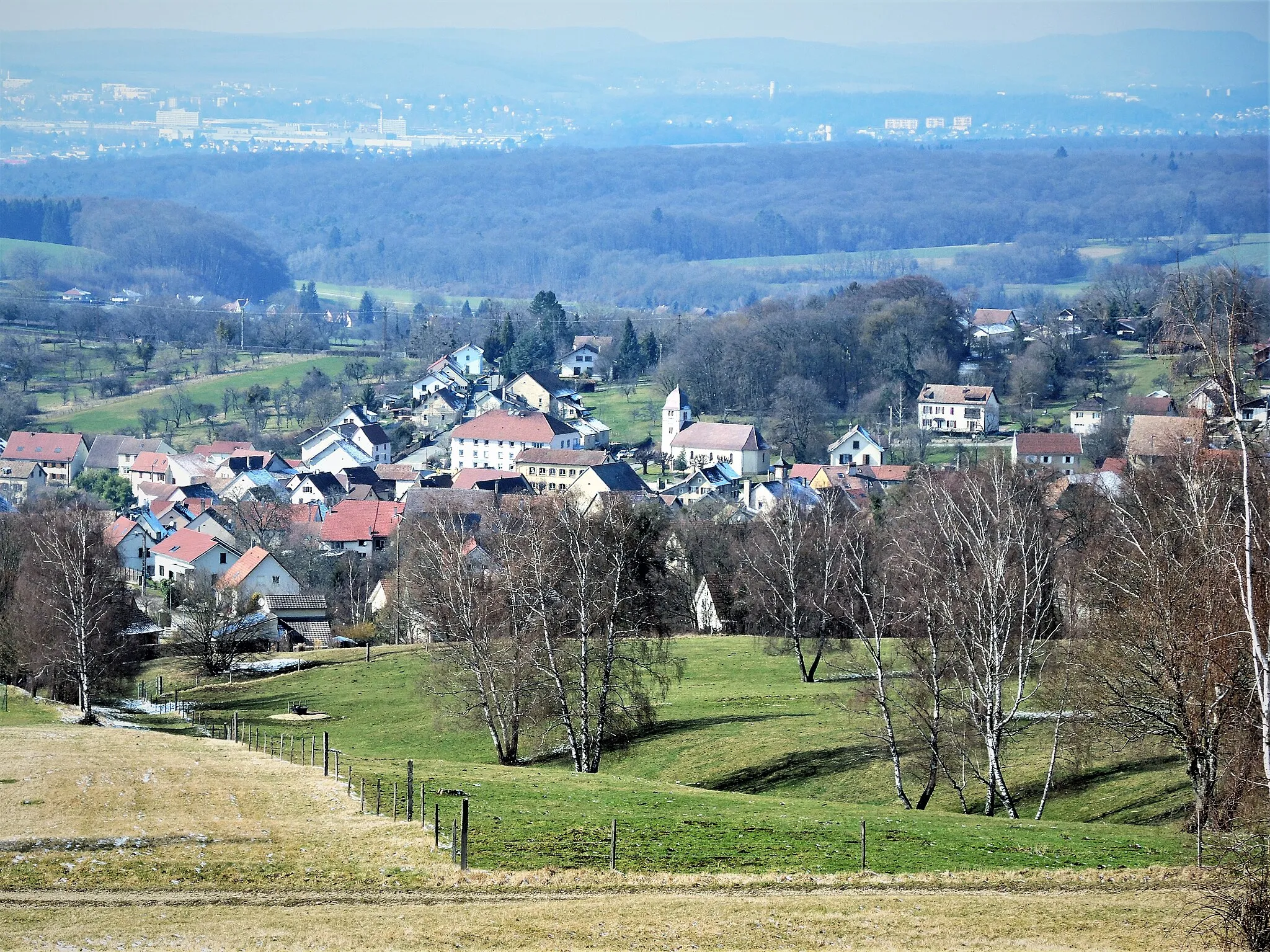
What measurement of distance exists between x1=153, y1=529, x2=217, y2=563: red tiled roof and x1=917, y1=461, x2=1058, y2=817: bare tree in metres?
42.3

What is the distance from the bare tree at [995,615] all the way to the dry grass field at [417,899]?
26.6 feet

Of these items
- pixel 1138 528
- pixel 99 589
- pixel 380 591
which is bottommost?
pixel 380 591

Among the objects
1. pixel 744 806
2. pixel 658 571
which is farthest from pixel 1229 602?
pixel 658 571

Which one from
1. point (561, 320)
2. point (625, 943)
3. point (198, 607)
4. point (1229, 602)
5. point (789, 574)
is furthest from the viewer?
point (561, 320)

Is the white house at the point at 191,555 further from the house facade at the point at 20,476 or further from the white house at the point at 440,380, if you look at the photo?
the white house at the point at 440,380

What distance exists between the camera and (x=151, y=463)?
380 ft

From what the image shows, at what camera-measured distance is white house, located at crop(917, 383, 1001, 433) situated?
4769 inches

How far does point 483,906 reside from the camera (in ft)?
62.1

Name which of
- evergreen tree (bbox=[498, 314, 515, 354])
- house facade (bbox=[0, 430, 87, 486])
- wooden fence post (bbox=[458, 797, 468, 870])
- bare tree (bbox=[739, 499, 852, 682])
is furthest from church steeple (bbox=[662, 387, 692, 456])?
wooden fence post (bbox=[458, 797, 468, 870])

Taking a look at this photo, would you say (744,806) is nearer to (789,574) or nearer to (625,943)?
(625,943)

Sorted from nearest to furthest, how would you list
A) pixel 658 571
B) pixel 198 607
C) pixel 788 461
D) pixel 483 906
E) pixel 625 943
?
pixel 625 943, pixel 483 906, pixel 658 571, pixel 198 607, pixel 788 461

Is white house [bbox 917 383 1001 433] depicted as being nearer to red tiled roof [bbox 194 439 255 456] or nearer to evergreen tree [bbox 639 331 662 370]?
evergreen tree [bbox 639 331 662 370]

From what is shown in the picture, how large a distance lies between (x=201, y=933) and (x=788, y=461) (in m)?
99.4

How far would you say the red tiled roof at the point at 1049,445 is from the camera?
334 feet
